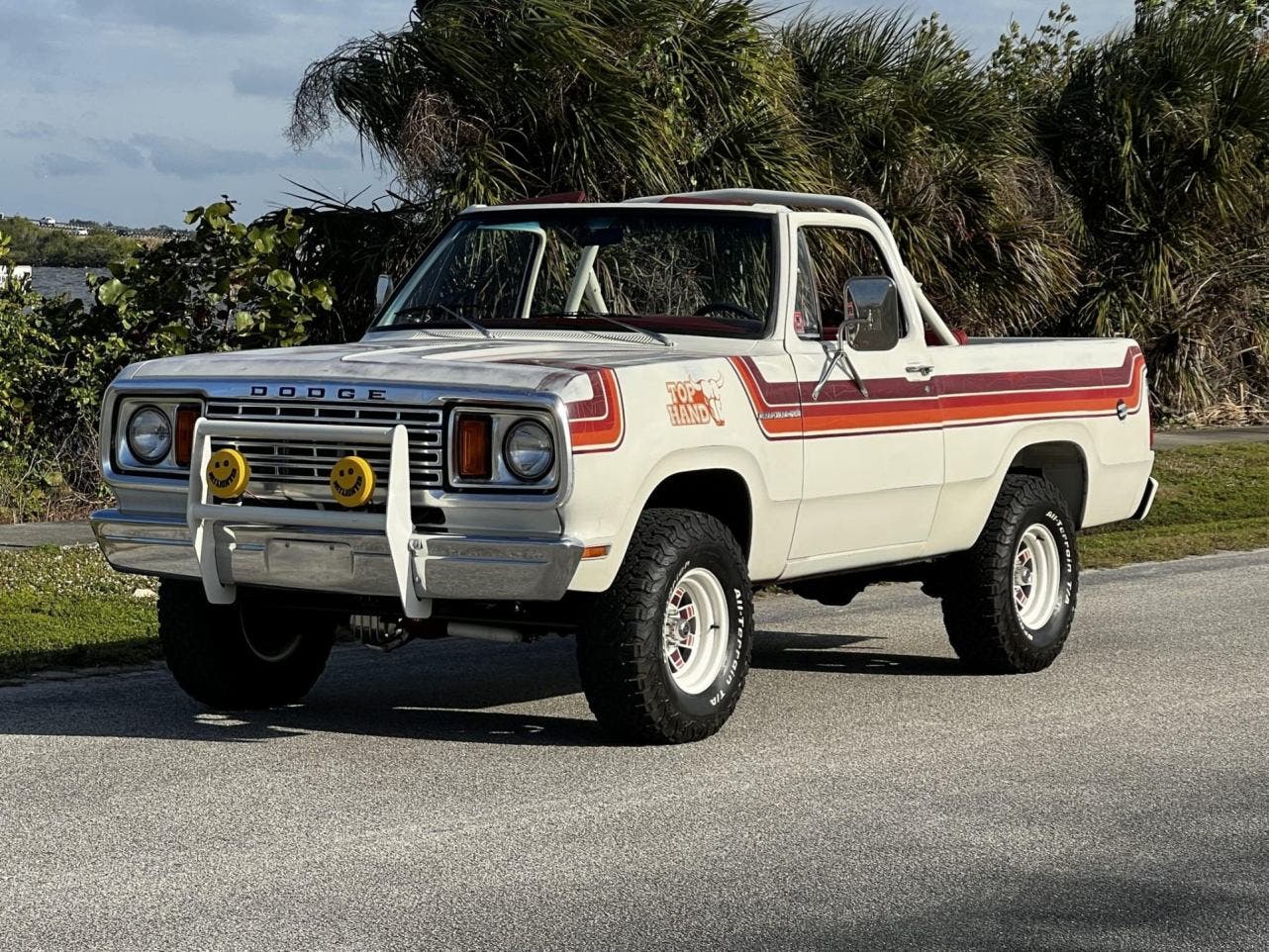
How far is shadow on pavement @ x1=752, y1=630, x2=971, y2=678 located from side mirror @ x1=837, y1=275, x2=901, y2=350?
1.89 m

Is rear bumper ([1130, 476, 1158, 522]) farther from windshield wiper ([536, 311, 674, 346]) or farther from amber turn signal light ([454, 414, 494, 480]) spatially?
amber turn signal light ([454, 414, 494, 480])

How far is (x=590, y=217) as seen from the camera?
8789 mm

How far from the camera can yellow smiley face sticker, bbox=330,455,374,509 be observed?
22.8ft

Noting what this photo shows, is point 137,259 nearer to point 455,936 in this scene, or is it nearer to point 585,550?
point 585,550

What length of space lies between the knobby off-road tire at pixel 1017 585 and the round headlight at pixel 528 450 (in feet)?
9.61

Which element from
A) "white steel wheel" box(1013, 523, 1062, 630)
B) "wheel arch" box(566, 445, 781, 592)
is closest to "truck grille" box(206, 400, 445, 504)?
"wheel arch" box(566, 445, 781, 592)

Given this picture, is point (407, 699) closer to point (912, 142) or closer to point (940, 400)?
point (940, 400)

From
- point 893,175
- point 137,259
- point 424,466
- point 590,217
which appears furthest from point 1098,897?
point 893,175

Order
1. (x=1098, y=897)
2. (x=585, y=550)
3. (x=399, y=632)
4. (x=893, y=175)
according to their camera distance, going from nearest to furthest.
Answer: (x=1098, y=897) → (x=585, y=550) → (x=399, y=632) → (x=893, y=175)

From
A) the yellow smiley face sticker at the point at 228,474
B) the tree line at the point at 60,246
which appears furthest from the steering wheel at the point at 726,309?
the tree line at the point at 60,246

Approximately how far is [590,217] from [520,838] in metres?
3.49

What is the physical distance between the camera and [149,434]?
7.60m

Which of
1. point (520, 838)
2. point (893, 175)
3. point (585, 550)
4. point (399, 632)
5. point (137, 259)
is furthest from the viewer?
point (893, 175)

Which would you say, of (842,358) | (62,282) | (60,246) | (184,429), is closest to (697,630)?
(842,358)
